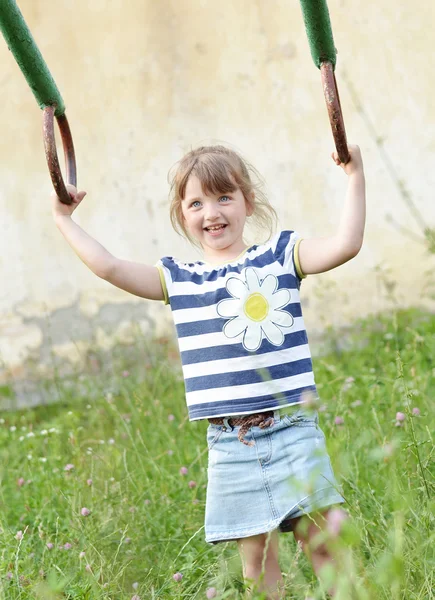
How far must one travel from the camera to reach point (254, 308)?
2152 mm


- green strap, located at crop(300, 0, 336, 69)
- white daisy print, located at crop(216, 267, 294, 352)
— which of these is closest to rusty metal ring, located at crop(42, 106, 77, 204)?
white daisy print, located at crop(216, 267, 294, 352)

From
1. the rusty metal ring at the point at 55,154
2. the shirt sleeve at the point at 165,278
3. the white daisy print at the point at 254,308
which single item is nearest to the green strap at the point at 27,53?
the rusty metal ring at the point at 55,154

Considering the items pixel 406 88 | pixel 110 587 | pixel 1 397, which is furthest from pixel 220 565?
pixel 406 88

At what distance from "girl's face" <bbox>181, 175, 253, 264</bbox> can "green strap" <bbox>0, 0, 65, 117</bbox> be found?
16.2 inches

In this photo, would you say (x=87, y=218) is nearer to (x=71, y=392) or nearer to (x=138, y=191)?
(x=138, y=191)

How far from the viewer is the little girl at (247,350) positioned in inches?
81.3

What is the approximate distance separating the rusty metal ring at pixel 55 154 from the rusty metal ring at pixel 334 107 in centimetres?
65

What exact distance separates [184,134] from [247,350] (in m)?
3.18

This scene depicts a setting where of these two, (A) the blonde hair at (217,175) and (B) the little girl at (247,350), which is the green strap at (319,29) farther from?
(A) the blonde hair at (217,175)

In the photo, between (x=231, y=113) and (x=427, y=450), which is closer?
(x=427, y=450)

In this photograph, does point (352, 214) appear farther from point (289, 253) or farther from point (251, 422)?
point (251, 422)

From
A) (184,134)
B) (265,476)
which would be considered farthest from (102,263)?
(184,134)

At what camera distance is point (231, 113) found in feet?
16.6

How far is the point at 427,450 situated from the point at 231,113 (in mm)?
2962
